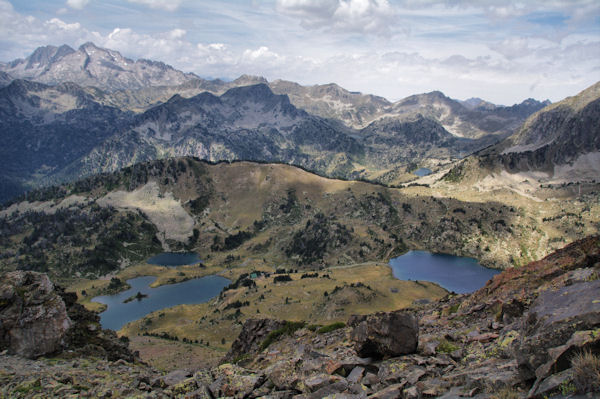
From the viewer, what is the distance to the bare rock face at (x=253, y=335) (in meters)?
51.5

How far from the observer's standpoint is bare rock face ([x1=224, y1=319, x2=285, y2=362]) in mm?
51531

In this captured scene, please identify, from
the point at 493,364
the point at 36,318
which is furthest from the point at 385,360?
the point at 36,318

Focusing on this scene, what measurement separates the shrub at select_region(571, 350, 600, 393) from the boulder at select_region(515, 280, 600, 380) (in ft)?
3.42

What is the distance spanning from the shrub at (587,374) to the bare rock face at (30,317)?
39.0 meters

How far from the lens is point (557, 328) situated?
1137 cm

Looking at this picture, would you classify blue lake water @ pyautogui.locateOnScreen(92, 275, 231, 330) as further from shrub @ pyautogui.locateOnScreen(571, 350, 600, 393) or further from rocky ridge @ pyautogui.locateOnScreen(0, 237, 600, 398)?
shrub @ pyautogui.locateOnScreen(571, 350, 600, 393)

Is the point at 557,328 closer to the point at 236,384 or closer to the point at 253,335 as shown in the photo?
the point at 236,384

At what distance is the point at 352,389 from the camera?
52.4 ft

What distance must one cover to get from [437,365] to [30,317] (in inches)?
1364

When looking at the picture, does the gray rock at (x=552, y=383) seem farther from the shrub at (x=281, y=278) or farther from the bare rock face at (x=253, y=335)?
the shrub at (x=281, y=278)

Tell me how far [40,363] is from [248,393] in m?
21.9

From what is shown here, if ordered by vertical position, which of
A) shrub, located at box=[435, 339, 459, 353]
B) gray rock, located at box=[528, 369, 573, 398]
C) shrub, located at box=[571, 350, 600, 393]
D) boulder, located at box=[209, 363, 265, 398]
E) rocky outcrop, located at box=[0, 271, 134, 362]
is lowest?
rocky outcrop, located at box=[0, 271, 134, 362]

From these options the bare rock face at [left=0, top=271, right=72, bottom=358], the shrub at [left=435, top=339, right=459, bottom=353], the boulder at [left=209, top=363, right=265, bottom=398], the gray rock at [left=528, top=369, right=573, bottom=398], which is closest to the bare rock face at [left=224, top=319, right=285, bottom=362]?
the bare rock face at [left=0, top=271, right=72, bottom=358]

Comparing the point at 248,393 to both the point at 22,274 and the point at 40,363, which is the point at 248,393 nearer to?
the point at 40,363
